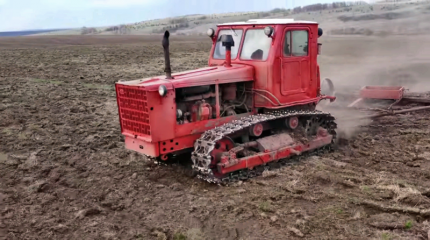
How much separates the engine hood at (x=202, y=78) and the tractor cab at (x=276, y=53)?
0.23m

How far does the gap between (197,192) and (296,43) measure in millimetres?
3804

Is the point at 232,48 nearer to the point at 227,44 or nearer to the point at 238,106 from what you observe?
the point at 227,44

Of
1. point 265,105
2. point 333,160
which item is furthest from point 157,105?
point 333,160

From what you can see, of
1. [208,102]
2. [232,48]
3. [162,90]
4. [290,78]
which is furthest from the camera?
[232,48]

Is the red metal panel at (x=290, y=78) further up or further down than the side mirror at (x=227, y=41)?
further down

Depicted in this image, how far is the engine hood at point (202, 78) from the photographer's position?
26.6 ft

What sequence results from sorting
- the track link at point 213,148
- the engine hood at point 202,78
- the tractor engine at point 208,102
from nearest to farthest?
the track link at point 213,148, the engine hood at point 202,78, the tractor engine at point 208,102

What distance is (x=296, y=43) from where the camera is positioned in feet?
31.0

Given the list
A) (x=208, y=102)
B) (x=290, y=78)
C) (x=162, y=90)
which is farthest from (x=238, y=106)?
(x=162, y=90)

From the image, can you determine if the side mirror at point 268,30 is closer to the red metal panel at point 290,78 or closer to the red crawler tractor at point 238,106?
the red crawler tractor at point 238,106

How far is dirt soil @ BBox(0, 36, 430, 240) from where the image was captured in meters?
6.48

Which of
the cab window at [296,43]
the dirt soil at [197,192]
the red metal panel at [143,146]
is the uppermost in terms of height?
the cab window at [296,43]

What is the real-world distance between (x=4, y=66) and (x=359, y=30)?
29349mm

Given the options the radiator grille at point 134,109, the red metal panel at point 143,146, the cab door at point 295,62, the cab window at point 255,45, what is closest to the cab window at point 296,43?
the cab door at point 295,62
